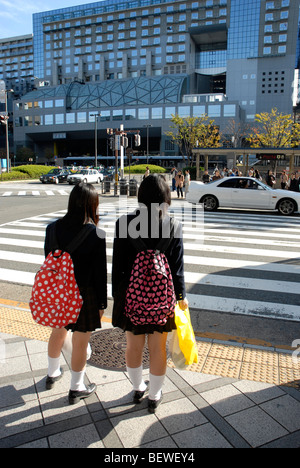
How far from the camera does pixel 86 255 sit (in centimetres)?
275

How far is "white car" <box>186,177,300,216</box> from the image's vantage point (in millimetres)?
14195

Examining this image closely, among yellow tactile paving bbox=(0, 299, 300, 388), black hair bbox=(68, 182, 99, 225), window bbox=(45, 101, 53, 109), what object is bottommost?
yellow tactile paving bbox=(0, 299, 300, 388)

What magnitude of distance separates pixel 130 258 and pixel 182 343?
2.50ft

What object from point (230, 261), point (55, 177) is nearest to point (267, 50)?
point (55, 177)

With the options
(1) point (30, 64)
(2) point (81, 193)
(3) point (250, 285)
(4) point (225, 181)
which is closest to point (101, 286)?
(2) point (81, 193)

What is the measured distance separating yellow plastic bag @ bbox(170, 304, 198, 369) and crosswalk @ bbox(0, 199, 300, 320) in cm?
226

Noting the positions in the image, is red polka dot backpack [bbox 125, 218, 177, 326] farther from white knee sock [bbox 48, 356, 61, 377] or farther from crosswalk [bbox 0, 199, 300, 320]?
crosswalk [bbox 0, 199, 300, 320]

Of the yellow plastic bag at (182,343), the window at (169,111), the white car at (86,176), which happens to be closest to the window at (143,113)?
the window at (169,111)

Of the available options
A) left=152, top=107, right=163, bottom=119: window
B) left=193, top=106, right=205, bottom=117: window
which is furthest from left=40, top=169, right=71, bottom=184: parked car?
left=152, top=107, right=163, bottom=119: window

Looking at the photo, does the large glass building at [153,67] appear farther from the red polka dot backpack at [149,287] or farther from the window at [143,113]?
the red polka dot backpack at [149,287]

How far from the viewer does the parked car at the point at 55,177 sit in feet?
124

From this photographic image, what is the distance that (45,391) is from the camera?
9.91 ft

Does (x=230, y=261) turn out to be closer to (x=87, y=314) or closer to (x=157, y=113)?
(x=87, y=314)

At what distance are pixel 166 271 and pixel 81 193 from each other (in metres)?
0.87
